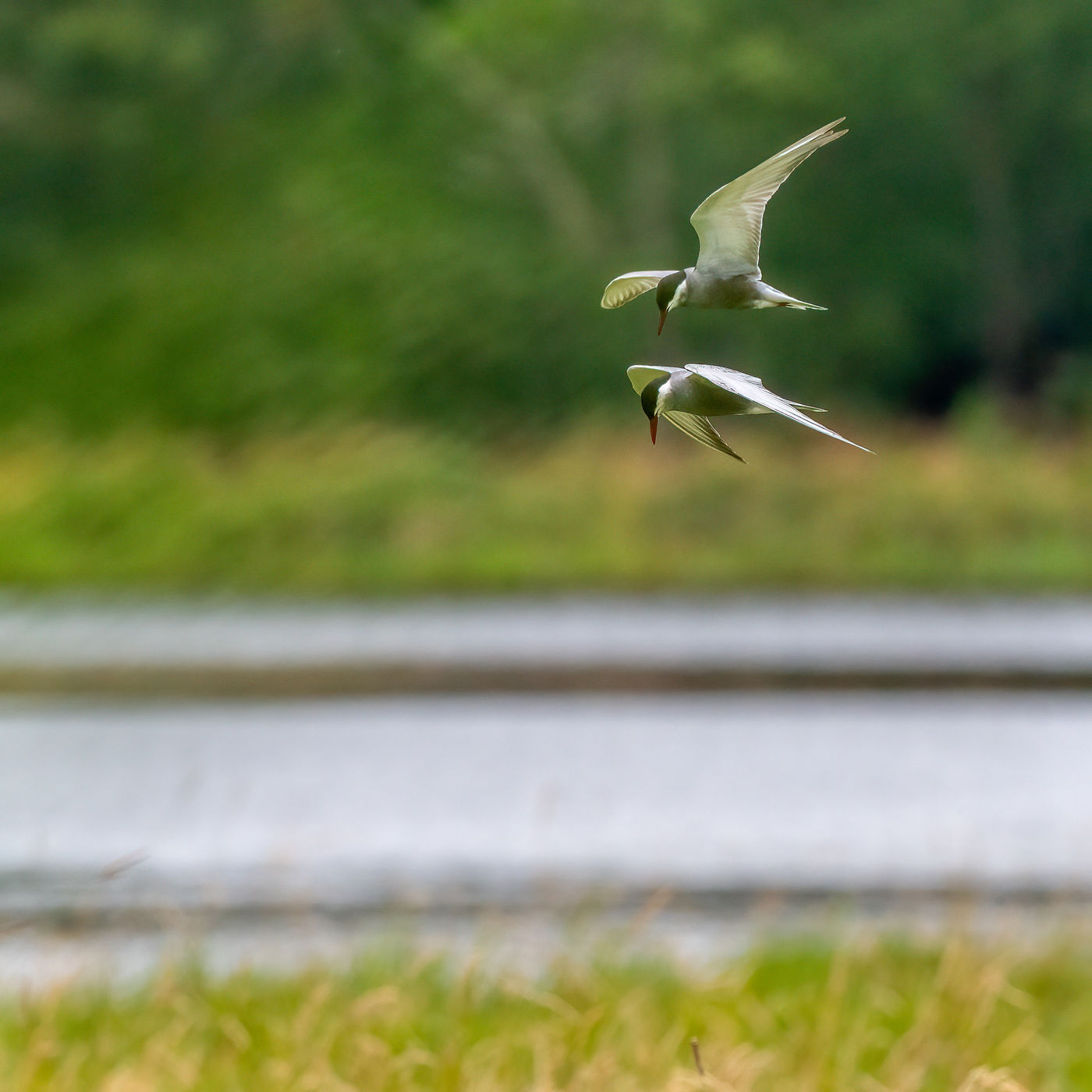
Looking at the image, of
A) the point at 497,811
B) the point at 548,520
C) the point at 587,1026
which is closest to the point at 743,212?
the point at 587,1026

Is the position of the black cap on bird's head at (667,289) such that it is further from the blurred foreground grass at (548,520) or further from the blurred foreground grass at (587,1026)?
the blurred foreground grass at (548,520)

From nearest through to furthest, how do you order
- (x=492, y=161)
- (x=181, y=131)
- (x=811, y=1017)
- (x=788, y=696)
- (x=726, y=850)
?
(x=811, y=1017) → (x=726, y=850) → (x=788, y=696) → (x=492, y=161) → (x=181, y=131)

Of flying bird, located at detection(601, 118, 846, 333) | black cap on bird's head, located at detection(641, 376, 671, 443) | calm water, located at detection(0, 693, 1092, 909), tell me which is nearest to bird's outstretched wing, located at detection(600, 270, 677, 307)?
flying bird, located at detection(601, 118, 846, 333)

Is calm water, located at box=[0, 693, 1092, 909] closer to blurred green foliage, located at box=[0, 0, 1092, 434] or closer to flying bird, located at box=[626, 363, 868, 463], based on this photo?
flying bird, located at box=[626, 363, 868, 463]

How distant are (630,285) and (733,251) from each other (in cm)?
10

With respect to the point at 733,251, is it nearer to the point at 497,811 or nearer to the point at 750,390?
the point at 750,390

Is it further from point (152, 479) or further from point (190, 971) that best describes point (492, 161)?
point (190, 971)

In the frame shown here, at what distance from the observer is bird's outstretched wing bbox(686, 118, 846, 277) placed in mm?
1174

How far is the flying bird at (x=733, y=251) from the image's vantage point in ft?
3.76

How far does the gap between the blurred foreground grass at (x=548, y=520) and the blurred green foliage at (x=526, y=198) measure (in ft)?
16.7

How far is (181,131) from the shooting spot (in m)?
24.5

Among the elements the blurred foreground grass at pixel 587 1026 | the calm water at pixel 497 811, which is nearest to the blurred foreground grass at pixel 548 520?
the calm water at pixel 497 811

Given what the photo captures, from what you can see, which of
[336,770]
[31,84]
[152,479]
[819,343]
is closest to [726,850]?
[336,770]

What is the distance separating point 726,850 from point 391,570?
24.1ft
